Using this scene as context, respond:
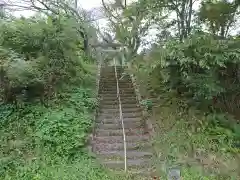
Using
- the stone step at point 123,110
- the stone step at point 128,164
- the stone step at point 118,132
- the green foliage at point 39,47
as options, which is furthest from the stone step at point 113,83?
the stone step at point 128,164

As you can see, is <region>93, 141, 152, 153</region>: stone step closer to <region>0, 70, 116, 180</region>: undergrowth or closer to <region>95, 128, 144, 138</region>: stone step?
<region>0, 70, 116, 180</region>: undergrowth

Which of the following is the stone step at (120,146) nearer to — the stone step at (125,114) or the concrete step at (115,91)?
the stone step at (125,114)

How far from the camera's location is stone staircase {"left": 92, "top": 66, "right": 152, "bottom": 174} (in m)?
7.41

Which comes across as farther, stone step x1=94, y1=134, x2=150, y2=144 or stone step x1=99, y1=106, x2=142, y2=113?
stone step x1=99, y1=106, x2=142, y2=113

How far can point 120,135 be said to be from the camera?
8.57 metres

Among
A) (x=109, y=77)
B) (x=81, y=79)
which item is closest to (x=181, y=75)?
(x=81, y=79)

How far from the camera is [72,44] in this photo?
10062 mm

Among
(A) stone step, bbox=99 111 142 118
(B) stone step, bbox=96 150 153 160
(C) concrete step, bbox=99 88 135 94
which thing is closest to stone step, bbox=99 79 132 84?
(C) concrete step, bbox=99 88 135 94

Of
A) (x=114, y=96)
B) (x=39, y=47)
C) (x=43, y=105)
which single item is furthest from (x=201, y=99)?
(x=39, y=47)

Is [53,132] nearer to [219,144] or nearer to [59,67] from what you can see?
[59,67]

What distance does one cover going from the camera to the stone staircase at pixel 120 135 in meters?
7.41

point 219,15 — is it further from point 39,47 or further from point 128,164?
point 128,164

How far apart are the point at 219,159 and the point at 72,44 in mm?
5342

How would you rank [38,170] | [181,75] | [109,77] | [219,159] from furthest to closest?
[109,77]
[181,75]
[219,159]
[38,170]
